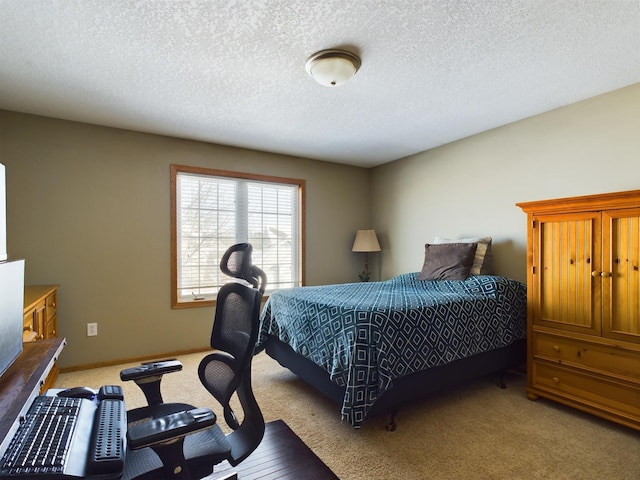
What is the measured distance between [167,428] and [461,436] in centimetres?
189

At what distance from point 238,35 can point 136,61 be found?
2.50ft

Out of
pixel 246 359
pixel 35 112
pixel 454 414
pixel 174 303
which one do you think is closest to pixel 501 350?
pixel 454 414

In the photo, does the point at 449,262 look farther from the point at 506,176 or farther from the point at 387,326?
the point at 387,326

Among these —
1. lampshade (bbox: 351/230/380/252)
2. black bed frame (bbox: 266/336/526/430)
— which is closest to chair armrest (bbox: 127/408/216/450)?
black bed frame (bbox: 266/336/526/430)

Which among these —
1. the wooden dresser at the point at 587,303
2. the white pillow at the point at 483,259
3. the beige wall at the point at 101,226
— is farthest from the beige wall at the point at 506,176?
the beige wall at the point at 101,226

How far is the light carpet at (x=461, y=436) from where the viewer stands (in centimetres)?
182

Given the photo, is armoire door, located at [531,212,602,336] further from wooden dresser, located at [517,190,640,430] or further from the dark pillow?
the dark pillow

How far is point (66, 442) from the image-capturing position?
93 centimetres

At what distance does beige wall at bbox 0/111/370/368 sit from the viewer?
3105mm

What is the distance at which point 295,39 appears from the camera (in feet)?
6.51

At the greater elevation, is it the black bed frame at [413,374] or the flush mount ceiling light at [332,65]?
the flush mount ceiling light at [332,65]

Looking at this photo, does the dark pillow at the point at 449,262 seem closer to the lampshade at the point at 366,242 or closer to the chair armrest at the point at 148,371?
the lampshade at the point at 366,242

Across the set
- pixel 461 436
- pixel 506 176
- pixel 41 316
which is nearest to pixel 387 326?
pixel 461 436

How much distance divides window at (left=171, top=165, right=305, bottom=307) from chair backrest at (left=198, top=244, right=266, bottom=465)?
8.20 feet
